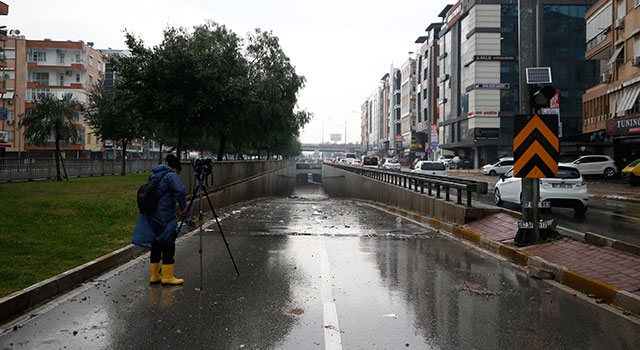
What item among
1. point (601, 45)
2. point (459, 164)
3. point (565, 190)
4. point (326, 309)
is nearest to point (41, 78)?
point (459, 164)

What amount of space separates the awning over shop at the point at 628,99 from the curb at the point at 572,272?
26263 mm

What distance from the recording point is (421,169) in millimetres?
35406

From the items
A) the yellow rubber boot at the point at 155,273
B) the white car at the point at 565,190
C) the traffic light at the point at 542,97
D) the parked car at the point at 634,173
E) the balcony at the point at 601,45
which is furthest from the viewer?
the balcony at the point at 601,45

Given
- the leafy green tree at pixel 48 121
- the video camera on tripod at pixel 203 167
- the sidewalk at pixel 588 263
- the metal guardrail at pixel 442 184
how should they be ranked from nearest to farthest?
the sidewalk at pixel 588 263 < the video camera on tripod at pixel 203 167 < the metal guardrail at pixel 442 184 < the leafy green tree at pixel 48 121


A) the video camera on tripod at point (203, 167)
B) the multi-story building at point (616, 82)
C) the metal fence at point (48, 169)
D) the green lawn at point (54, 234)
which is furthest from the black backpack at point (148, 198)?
the multi-story building at point (616, 82)

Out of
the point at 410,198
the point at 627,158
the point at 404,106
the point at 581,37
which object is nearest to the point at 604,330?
the point at 410,198

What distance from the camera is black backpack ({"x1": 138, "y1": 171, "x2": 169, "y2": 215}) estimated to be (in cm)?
704

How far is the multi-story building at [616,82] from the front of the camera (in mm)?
33219

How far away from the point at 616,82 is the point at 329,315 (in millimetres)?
36574

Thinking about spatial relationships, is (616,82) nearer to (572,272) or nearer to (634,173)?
(634,173)

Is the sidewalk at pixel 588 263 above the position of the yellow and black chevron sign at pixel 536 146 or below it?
below

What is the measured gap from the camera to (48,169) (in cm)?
3350

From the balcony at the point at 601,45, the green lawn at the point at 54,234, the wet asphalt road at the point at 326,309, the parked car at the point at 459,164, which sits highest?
the balcony at the point at 601,45

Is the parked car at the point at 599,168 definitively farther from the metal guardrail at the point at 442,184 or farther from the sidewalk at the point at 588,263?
the sidewalk at the point at 588,263
